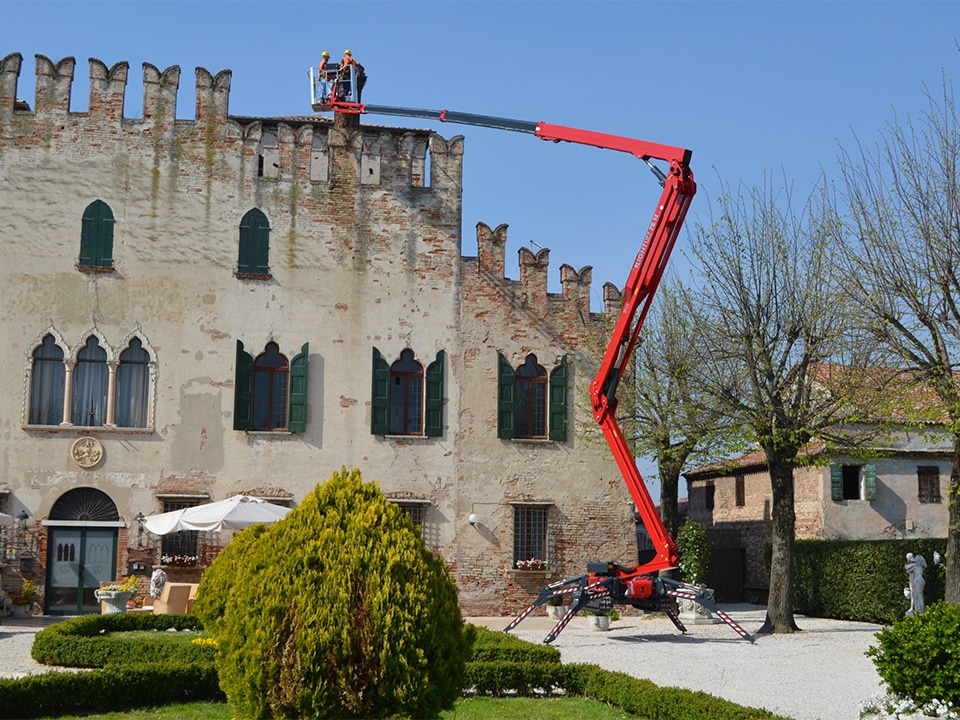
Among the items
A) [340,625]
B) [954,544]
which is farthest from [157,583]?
[340,625]

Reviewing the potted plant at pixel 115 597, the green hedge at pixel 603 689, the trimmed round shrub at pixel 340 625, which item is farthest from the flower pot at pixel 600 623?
the trimmed round shrub at pixel 340 625

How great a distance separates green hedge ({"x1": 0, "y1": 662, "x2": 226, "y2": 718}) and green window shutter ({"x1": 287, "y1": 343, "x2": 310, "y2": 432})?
12.1m

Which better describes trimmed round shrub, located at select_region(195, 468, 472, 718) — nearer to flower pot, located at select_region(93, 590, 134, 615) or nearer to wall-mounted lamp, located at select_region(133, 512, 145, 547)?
flower pot, located at select_region(93, 590, 134, 615)

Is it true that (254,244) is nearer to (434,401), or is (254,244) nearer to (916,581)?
(434,401)

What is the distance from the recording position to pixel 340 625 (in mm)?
7961

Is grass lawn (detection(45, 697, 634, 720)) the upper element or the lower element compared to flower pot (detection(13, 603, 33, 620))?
upper

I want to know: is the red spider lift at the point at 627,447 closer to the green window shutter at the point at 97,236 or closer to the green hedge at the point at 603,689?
the green hedge at the point at 603,689

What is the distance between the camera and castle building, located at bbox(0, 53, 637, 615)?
Answer: 2392 centimetres

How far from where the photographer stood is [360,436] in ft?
82.1

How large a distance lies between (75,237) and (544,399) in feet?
37.2

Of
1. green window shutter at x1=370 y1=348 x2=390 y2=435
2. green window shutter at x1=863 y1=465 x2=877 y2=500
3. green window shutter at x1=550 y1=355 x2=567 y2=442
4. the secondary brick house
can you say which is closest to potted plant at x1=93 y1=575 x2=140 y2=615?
green window shutter at x1=370 y1=348 x2=390 y2=435

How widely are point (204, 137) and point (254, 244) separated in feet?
9.03

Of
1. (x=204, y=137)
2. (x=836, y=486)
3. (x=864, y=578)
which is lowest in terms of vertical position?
(x=864, y=578)

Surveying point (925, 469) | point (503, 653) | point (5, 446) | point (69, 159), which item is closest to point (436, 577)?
point (503, 653)
